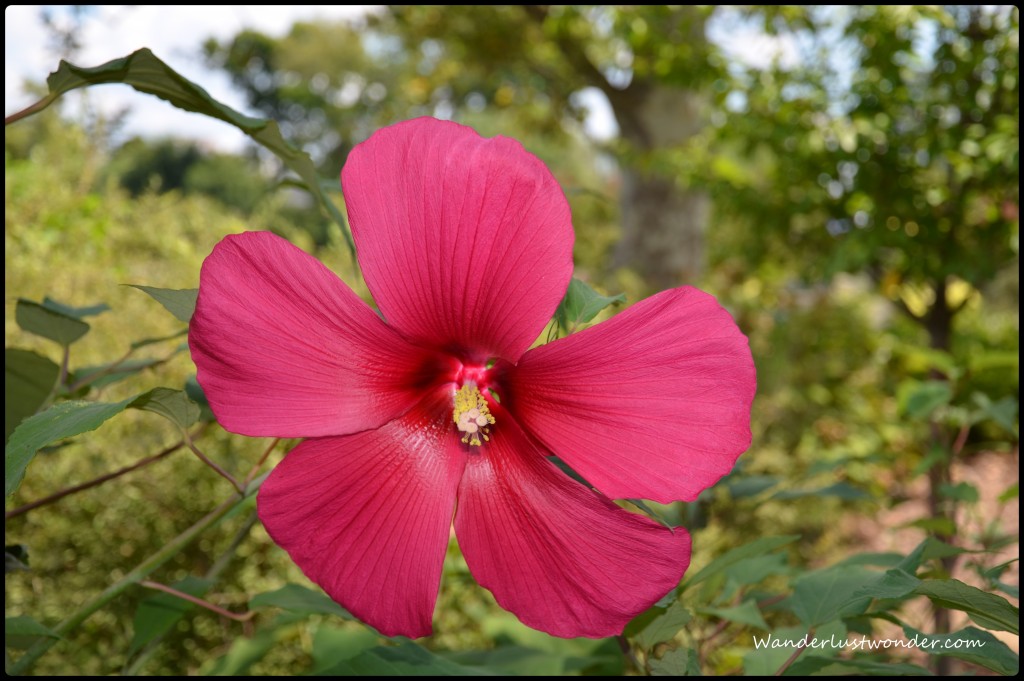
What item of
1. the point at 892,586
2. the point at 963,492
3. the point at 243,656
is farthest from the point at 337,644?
the point at 963,492

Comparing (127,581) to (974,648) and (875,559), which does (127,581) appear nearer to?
(974,648)

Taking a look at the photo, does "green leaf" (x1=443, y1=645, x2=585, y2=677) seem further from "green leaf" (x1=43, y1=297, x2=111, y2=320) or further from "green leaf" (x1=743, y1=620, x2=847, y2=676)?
"green leaf" (x1=43, y1=297, x2=111, y2=320)

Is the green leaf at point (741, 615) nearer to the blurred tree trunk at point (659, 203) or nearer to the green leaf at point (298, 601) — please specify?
the green leaf at point (298, 601)

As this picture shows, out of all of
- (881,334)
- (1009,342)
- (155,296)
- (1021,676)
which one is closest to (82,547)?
(155,296)

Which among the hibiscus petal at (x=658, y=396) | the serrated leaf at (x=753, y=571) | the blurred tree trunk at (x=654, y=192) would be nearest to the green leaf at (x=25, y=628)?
the hibiscus petal at (x=658, y=396)

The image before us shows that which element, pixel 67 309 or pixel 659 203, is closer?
pixel 67 309

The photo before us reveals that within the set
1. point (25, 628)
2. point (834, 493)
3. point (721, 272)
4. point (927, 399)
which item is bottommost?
point (25, 628)
